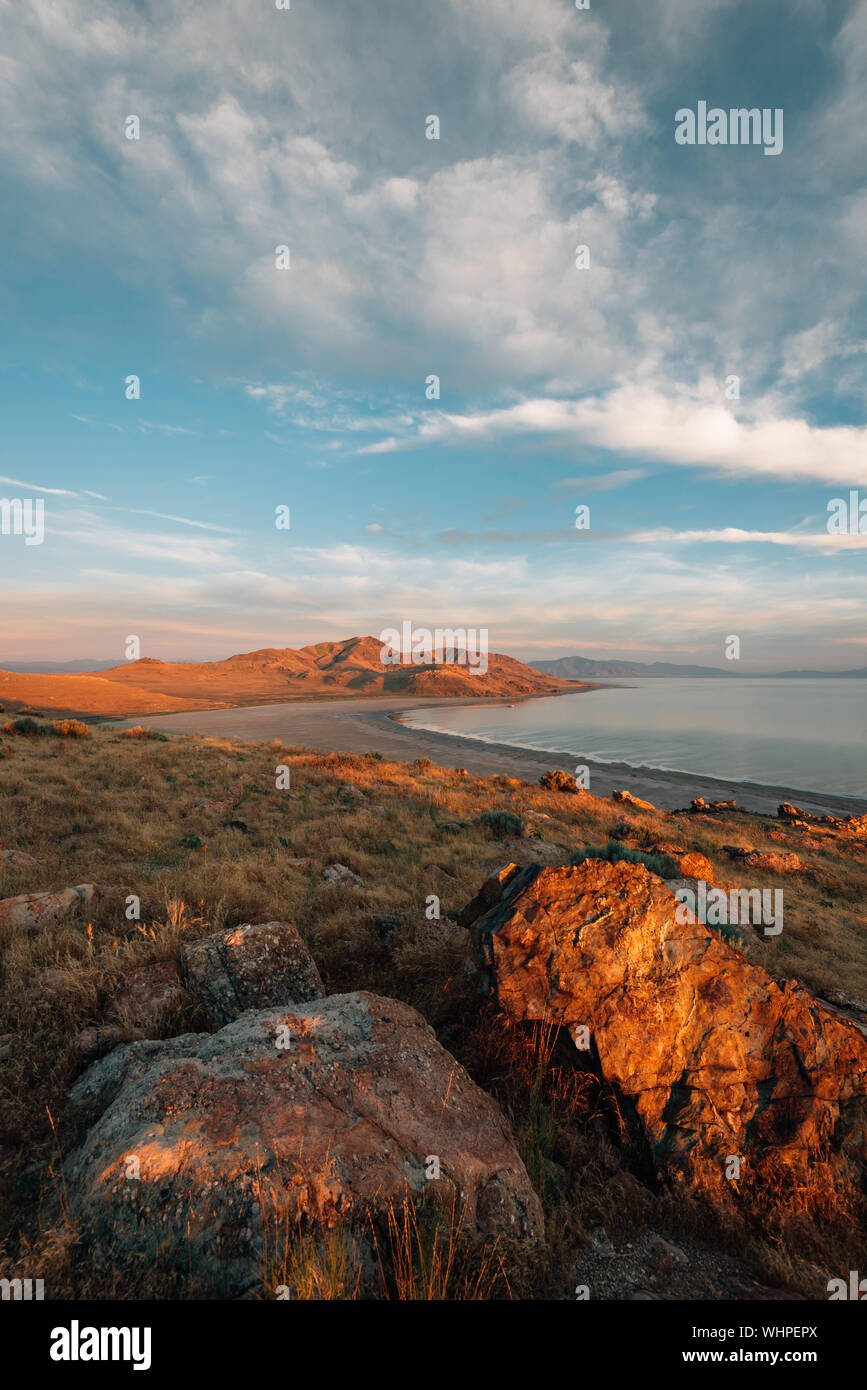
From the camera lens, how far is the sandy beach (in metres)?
30.8

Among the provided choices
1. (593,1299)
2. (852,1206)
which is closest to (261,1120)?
(593,1299)

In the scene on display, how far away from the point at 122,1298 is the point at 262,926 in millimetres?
3157

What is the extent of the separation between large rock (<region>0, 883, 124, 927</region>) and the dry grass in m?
0.30

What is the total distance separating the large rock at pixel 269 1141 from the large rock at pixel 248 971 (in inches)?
29.3

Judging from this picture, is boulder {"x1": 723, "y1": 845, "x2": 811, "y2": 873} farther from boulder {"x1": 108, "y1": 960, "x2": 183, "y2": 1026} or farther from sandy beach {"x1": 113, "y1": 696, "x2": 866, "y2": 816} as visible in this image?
boulder {"x1": 108, "y1": 960, "x2": 183, "y2": 1026}

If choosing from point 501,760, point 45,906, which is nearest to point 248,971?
point 45,906

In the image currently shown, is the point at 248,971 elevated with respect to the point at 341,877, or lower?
elevated

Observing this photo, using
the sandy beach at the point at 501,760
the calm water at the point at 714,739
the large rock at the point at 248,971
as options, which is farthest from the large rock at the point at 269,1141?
the calm water at the point at 714,739

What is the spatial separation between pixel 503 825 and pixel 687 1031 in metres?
11.0

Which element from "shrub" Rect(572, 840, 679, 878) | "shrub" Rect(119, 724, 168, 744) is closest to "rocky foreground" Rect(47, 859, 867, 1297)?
"shrub" Rect(572, 840, 679, 878)

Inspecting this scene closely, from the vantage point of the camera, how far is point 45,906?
6949mm

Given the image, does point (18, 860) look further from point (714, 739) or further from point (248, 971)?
point (714, 739)
